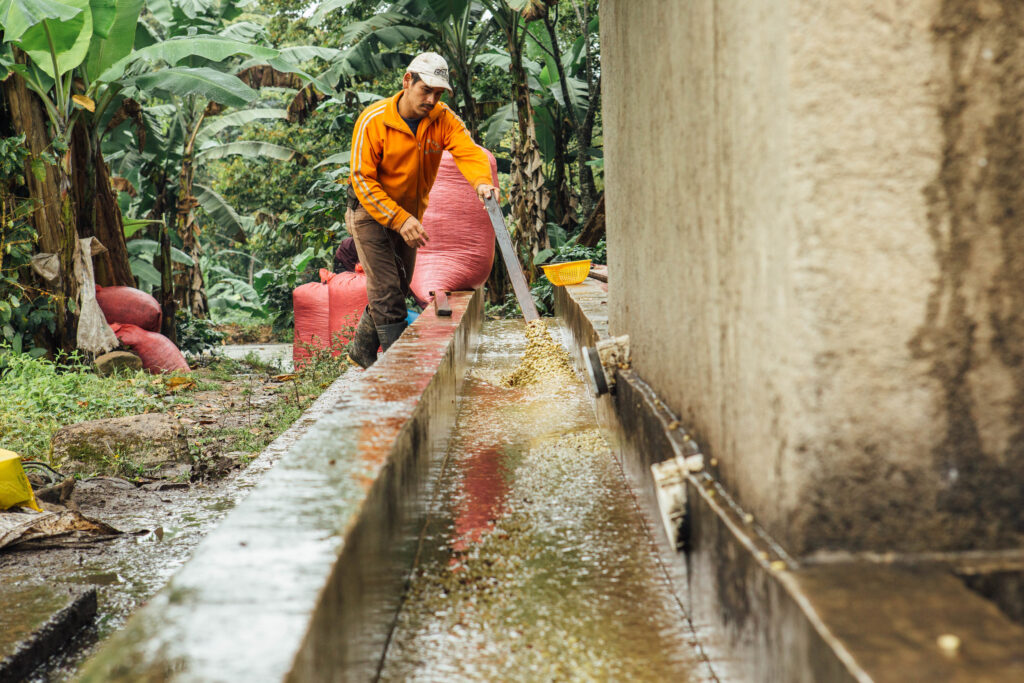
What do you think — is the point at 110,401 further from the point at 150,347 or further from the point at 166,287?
the point at 166,287

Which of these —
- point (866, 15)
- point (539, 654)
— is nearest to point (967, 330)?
point (866, 15)

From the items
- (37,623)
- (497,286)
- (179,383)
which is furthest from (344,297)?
(37,623)

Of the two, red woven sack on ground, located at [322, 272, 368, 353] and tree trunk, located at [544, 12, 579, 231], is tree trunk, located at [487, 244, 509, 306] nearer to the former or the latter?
red woven sack on ground, located at [322, 272, 368, 353]

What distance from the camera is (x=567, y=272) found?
617cm

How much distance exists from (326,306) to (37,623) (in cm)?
710

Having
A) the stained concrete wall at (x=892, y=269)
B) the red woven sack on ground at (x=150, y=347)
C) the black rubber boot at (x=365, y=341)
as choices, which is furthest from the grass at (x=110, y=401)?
the stained concrete wall at (x=892, y=269)

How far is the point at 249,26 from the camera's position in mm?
11320

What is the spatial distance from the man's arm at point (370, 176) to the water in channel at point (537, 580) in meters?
1.78

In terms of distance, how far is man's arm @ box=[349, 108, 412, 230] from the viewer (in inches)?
184

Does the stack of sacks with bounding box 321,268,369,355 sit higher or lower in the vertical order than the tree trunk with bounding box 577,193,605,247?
lower

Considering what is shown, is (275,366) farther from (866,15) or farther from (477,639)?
(866,15)

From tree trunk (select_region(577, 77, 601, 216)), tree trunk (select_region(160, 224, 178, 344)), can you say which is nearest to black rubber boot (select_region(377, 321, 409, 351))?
tree trunk (select_region(160, 224, 178, 344))

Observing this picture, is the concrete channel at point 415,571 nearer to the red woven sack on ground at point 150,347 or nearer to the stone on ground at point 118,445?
the stone on ground at point 118,445

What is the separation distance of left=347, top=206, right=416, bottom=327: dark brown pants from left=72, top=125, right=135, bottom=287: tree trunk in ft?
15.5
